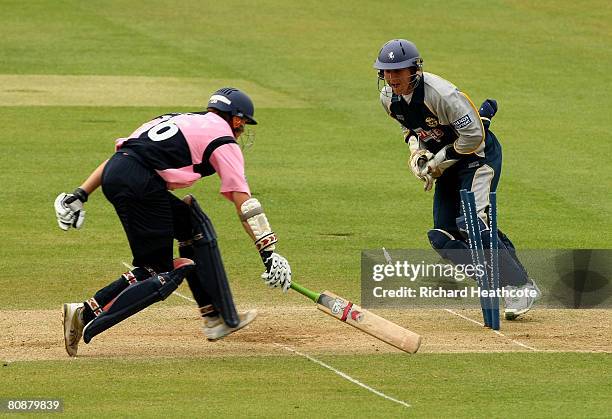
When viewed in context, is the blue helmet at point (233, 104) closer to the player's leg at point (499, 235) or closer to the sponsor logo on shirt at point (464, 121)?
the sponsor logo on shirt at point (464, 121)

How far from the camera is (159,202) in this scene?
959 centimetres

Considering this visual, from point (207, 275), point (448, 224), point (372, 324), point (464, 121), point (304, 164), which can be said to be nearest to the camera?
point (372, 324)

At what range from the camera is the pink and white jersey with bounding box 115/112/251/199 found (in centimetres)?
949

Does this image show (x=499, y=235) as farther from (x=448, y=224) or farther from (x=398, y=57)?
(x=398, y=57)

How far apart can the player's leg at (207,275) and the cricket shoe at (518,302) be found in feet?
6.99

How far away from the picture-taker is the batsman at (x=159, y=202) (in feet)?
31.2

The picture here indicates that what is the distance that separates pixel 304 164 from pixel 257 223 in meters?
9.01

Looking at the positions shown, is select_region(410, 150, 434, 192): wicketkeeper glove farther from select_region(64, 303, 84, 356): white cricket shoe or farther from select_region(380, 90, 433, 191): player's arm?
select_region(64, 303, 84, 356): white cricket shoe

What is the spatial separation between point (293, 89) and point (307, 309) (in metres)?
12.8

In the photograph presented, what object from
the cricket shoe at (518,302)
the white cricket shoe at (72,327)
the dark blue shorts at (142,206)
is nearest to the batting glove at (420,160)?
the cricket shoe at (518,302)

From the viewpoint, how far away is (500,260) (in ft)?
36.2

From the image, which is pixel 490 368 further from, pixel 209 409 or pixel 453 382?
pixel 209 409

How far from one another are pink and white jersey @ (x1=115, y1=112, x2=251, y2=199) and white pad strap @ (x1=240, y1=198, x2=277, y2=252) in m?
0.10

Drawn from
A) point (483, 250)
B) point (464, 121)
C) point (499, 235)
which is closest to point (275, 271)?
point (483, 250)
